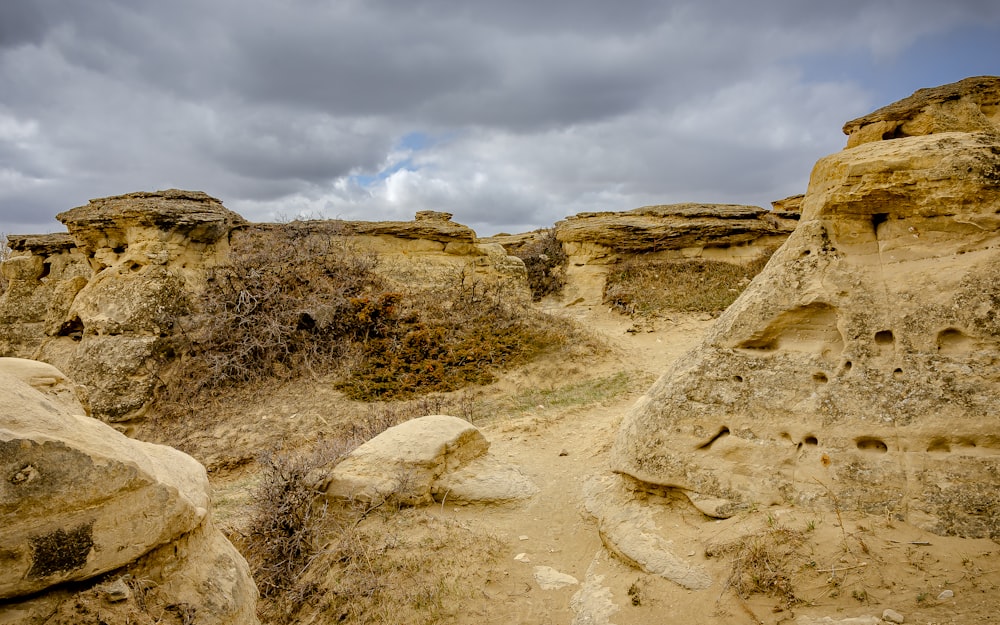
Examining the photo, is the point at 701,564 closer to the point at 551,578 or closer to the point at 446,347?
the point at 551,578

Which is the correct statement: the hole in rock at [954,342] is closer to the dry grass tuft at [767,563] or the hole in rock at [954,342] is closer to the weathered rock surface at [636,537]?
the dry grass tuft at [767,563]

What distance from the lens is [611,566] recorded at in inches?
154

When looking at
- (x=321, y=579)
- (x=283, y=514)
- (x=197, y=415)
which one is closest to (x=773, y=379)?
(x=321, y=579)

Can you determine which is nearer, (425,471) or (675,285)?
(425,471)

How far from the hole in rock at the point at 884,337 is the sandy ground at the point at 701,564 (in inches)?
41.1

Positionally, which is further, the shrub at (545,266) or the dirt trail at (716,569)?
the shrub at (545,266)

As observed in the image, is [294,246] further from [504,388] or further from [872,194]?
[872,194]

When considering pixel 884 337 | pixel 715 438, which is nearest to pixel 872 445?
pixel 884 337

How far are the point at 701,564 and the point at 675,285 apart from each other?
11911 mm

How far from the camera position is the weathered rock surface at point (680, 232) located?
15750mm

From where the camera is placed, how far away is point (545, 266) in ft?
56.4

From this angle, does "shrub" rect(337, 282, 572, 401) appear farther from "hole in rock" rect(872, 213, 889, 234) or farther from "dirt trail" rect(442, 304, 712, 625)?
"hole in rock" rect(872, 213, 889, 234)

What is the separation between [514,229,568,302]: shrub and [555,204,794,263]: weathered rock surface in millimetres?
812

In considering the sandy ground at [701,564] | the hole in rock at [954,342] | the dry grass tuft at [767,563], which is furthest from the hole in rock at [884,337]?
the dry grass tuft at [767,563]
